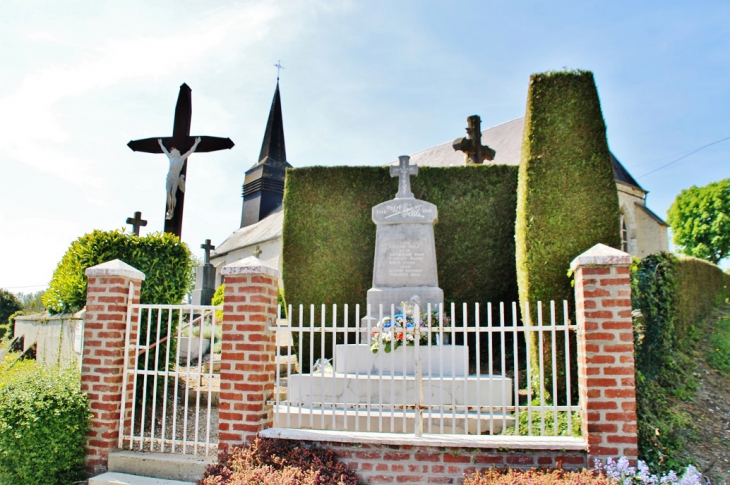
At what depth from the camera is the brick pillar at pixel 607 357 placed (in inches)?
145

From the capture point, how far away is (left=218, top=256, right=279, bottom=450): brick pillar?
13.6 feet

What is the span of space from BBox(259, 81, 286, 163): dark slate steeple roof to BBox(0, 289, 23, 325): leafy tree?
1453 cm

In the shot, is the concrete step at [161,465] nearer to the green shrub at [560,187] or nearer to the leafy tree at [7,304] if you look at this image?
the green shrub at [560,187]

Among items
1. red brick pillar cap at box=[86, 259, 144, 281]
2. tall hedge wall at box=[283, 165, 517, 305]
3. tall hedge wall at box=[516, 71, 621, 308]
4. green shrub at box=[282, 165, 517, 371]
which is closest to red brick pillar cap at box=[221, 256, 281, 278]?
red brick pillar cap at box=[86, 259, 144, 281]

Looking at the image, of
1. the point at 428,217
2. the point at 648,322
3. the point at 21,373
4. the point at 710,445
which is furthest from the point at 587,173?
the point at 21,373

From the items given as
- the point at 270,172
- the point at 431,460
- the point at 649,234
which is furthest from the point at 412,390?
the point at 270,172

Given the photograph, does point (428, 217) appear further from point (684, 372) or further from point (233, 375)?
point (233, 375)

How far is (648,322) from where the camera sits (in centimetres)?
544

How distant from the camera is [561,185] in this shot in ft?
20.1

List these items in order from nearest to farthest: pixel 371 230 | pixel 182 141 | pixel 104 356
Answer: pixel 104 356, pixel 182 141, pixel 371 230

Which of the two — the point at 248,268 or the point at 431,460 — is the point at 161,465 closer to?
the point at 248,268

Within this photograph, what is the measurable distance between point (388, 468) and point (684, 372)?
4.12 metres

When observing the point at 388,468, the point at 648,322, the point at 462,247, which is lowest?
the point at 388,468

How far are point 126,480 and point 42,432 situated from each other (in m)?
0.82
